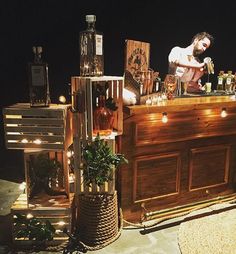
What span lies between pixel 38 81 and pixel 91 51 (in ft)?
1.90

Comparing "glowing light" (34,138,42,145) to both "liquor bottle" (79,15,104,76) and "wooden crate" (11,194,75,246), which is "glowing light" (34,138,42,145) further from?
"liquor bottle" (79,15,104,76)

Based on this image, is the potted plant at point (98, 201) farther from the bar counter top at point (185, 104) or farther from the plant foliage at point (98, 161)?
the bar counter top at point (185, 104)

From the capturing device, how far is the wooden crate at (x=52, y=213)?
3.04 m

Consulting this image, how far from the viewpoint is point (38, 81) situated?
2.85 meters

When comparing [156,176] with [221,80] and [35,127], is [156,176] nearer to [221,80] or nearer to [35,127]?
[35,127]

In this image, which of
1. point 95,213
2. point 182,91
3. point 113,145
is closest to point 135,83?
point 113,145

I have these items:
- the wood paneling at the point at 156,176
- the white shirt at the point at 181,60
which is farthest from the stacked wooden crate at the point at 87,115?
the white shirt at the point at 181,60

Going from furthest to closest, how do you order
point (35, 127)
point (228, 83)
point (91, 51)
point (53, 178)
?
point (228, 83)
point (53, 178)
point (91, 51)
point (35, 127)

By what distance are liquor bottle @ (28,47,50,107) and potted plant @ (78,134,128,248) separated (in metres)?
0.60

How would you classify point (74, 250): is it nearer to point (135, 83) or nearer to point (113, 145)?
point (113, 145)

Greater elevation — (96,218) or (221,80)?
(221,80)

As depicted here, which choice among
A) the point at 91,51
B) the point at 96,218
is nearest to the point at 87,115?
the point at 91,51

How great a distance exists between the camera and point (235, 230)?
132 inches

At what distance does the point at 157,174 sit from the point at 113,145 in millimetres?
747
